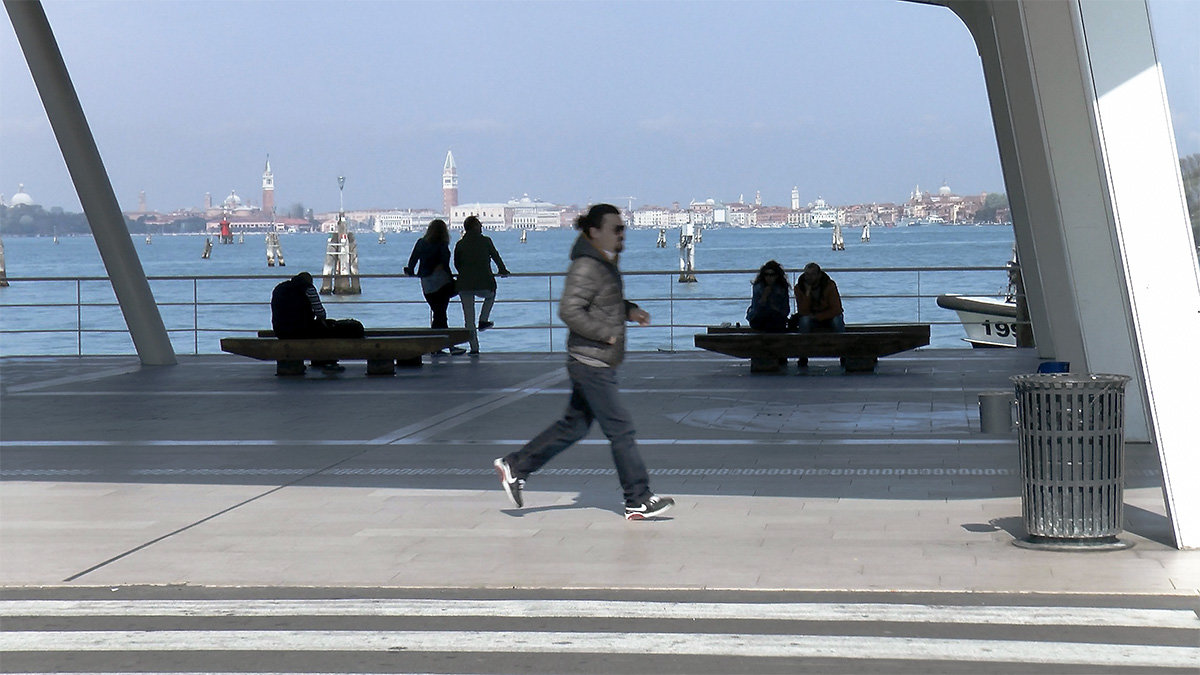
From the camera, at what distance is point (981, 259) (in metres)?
113

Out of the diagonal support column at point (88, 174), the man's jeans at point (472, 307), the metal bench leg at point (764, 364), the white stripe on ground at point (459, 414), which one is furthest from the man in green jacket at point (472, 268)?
the metal bench leg at point (764, 364)

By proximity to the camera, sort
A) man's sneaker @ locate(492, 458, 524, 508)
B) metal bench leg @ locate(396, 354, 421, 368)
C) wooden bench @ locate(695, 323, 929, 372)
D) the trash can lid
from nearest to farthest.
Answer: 1. the trash can lid
2. man's sneaker @ locate(492, 458, 524, 508)
3. wooden bench @ locate(695, 323, 929, 372)
4. metal bench leg @ locate(396, 354, 421, 368)

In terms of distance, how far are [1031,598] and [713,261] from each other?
4862 inches

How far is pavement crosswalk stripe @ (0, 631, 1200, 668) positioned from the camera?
218 inches

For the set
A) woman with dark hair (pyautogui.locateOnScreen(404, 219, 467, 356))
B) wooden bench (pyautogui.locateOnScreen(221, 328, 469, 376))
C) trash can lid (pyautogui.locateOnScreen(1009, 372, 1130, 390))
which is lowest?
wooden bench (pyautogui.locateOnScreen(221, 328, 469, 376))

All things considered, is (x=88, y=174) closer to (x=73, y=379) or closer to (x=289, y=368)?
(x=73, y=379)

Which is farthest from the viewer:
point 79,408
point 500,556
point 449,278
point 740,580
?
point 449,278

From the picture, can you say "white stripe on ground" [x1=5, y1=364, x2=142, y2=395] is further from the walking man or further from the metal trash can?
the metal trash can

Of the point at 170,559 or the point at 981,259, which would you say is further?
Answer: the point at 981,259

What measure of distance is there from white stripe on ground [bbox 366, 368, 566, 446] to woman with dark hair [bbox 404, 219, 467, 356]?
3.89 meters

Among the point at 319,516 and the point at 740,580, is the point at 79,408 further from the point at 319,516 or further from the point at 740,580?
the point at 740,580

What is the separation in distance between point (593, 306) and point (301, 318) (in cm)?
1009

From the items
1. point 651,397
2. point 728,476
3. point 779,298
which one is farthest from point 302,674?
point 779,298

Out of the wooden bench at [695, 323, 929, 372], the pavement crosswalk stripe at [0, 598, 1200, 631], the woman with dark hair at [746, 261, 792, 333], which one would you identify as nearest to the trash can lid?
the pavement crosswalk stripe at [0, 598, 1200, 631]
